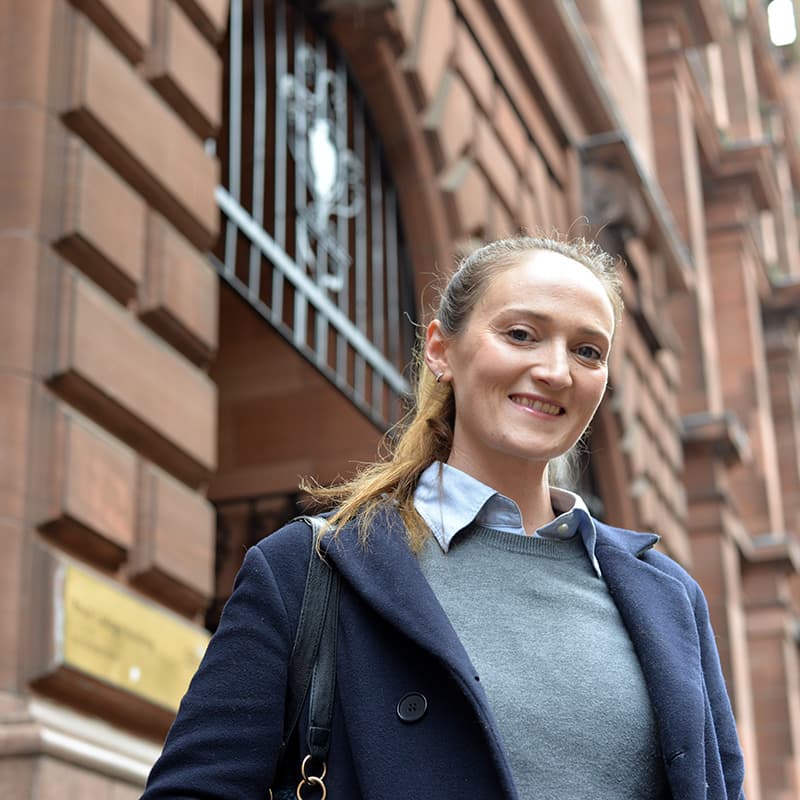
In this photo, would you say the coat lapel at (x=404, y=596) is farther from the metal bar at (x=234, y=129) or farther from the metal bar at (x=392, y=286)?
the metal bar at (x=392, y=286)

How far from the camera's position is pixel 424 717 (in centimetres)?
212

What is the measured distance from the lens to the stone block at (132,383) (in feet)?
16.2

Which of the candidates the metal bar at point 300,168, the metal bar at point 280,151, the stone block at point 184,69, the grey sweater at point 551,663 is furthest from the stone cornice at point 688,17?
the grey sweater at point 551,663

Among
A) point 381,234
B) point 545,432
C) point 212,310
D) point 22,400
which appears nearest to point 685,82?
point 381,234

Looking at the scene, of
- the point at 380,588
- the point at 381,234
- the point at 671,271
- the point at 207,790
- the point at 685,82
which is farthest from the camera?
the point at 685,82

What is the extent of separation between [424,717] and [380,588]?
0.19 metres

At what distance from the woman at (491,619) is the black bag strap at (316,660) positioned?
0.05 feet

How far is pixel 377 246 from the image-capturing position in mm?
9383

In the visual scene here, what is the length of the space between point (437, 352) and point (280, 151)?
5574mm

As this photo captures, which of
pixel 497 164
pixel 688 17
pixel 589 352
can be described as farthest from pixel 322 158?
pixel 688 17

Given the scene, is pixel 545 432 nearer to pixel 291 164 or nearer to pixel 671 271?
pixel 291 164

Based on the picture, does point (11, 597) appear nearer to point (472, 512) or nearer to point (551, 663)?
point (472, 512)

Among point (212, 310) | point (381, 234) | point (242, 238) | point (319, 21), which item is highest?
point (319, 21)

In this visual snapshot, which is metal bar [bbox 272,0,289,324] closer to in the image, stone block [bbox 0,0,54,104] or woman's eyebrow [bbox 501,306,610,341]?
stone block [bbox 0,0,54,104]
